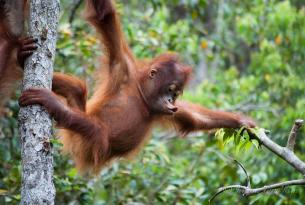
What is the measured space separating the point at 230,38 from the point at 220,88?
3754 mm

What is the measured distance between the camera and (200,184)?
20.5ft

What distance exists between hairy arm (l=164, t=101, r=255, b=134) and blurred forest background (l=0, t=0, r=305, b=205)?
0.61 feet

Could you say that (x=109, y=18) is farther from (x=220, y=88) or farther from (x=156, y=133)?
(x=220, y=88)

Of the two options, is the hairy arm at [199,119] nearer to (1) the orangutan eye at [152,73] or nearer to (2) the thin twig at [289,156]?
(1) the orangutan eye at [152,73]

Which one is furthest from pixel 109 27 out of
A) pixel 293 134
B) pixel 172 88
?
pixel 293 134

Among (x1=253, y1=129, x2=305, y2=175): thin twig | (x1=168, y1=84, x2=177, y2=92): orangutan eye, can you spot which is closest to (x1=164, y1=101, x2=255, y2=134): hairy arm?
(x1=168, y1=84, x2=177, y2=92): orangutan eye

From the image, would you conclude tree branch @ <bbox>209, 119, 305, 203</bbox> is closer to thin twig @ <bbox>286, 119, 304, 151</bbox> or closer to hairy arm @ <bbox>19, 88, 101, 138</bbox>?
thin twig @ <bbox>286, 119, 304, 151</bbox>

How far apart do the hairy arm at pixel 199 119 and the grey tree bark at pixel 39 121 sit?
1817mm

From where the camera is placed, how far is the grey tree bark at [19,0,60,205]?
325 cm

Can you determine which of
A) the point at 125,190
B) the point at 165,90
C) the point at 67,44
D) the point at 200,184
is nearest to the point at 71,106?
the point at 165,90

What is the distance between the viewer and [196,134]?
5.95 metres

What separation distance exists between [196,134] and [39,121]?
2798mm

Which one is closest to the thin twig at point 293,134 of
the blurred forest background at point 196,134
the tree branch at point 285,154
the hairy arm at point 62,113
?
the tree branch at point 285,154

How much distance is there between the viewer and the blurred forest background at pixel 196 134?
5371mm
